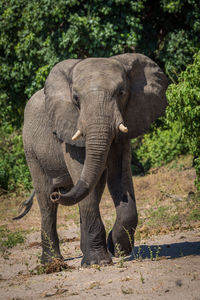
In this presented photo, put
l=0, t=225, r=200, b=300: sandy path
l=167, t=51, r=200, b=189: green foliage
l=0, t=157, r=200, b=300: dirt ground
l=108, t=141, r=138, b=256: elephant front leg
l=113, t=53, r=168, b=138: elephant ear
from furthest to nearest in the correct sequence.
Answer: l=167, t=51, r=200, b=189: green foliage
l=113, t=53, r=168, b=138: elephant ear
l=108, t=141, r=138, b=256: elephant front leg
l=0, t=157, r=200, b=300: dirt ground
l=0, t=225, r=200, b=300: sandy path

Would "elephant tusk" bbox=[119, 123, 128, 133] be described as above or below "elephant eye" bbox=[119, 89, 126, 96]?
below

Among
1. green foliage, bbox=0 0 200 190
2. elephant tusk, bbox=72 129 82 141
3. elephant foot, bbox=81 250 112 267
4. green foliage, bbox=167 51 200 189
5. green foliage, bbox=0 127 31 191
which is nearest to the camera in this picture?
elephant tusk, bbox=72 129 82 141

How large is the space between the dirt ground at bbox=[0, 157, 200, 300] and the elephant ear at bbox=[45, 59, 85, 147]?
158 centimetres

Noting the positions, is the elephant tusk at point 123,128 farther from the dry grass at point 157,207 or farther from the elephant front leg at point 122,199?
the dry grass at point 157,207

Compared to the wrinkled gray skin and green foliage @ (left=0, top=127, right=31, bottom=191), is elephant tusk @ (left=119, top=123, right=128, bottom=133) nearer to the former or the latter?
the wrinkled gray skin

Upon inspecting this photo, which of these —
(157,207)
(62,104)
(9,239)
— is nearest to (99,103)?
(62,104)

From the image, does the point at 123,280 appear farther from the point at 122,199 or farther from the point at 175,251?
the point at 175,251

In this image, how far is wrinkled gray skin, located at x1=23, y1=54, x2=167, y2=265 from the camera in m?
6.02

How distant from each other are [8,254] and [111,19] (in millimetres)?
6733

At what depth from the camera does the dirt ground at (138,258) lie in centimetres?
511

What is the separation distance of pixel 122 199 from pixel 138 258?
743mm

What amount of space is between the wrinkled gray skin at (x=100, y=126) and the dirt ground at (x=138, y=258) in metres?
0.47

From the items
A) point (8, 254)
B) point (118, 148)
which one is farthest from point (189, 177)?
point (118, 148)

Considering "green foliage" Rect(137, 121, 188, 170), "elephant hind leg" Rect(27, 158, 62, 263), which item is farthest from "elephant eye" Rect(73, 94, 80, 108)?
"green foliage" Rect(137, 121, 188, 170)
